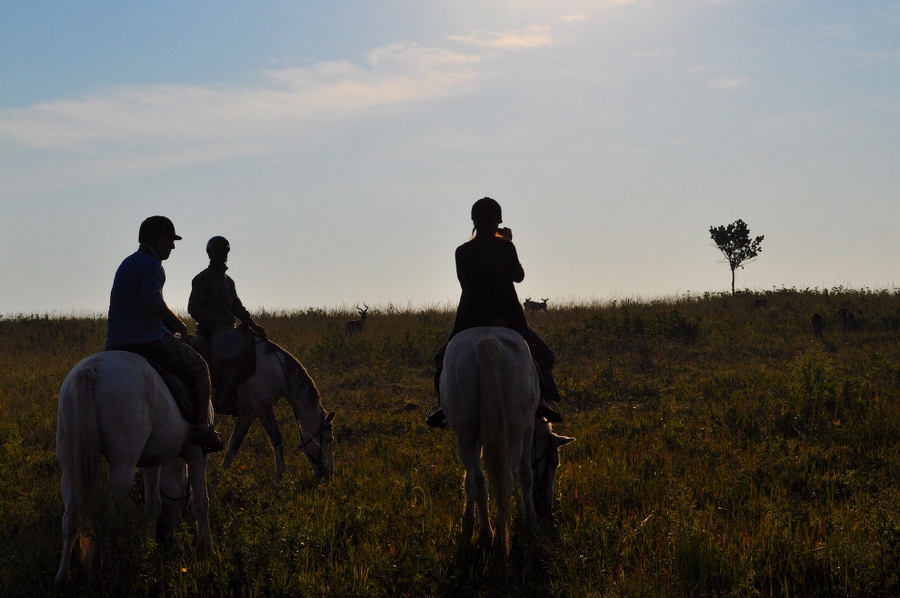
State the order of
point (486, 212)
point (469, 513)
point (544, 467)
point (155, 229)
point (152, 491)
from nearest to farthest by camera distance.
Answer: point (155, 229) < point (469, 513) < point (152, 491) < point (486, 212) < point (544, 467)

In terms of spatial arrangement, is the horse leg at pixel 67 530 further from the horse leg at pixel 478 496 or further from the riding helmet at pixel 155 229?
the horse leg at pixel 478 496

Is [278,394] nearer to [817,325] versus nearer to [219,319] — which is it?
[219,319]

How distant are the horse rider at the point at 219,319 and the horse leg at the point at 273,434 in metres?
0.38

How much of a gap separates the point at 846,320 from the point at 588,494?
1483cm

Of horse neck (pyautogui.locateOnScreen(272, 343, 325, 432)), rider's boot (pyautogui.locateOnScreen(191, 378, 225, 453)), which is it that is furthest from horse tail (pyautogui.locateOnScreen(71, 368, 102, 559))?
horse neck (pyautogui.locateOnScreen(272, 343, 325, 432))

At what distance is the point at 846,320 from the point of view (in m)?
19.7

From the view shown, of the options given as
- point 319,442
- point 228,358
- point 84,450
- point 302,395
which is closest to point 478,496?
point 84,450

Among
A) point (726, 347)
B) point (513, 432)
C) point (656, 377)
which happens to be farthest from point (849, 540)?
point (726, 347)

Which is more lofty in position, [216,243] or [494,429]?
[216,243]

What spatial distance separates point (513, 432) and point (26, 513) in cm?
437

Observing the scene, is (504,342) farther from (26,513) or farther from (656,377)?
(656,377)

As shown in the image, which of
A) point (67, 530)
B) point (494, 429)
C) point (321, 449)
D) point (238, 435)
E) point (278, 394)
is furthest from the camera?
point (238, 435)

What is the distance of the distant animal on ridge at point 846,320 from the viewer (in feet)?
64.2

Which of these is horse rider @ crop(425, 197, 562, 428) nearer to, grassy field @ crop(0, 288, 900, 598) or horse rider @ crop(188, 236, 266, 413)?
grassy field @ crop(0, 288, 900, 598)
